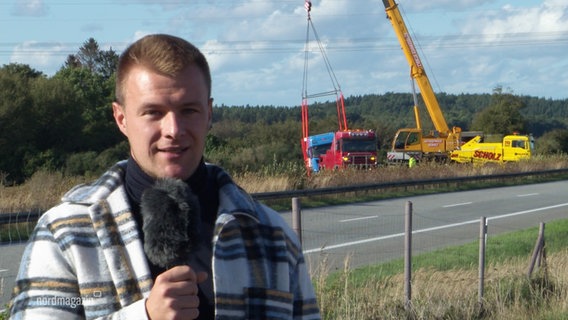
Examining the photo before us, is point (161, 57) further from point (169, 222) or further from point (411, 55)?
point (411, 55)

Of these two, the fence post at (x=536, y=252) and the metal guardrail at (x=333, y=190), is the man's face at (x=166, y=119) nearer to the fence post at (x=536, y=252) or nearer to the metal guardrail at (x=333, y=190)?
the metal guardrail at (x=333, y=190)

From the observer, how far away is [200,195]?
2506 millimetres

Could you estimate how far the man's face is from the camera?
232 cm

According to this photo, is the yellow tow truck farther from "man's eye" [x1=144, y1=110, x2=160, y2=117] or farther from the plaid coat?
"man's eye" [x1=144, y1=110, x2=160, y2=117]

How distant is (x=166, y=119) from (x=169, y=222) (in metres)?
0.36

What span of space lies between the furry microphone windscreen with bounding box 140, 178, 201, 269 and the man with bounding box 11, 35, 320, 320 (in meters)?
0.03

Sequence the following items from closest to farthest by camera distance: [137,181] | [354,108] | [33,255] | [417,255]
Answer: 1. [33,255]
2. [137,181]
3. [417,255]
4. [354,108]

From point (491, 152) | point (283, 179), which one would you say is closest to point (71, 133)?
point (491, 152)

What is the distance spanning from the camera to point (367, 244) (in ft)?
45.3

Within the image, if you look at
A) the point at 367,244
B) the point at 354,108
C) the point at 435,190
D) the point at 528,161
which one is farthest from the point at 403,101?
the point at 367,244

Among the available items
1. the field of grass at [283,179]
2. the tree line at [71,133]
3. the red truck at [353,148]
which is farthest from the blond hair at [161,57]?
the red truck at [353,148]

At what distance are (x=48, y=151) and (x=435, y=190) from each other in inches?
813

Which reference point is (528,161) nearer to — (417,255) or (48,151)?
(48,151)

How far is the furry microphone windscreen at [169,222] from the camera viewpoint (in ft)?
6.81
